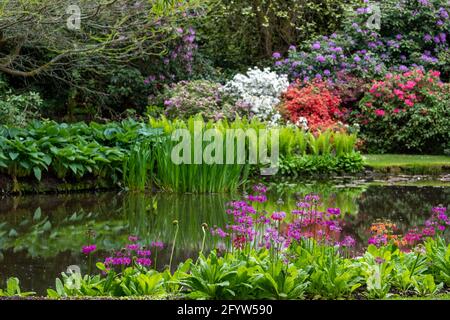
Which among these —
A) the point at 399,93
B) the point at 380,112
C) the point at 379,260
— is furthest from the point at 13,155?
the point at 399,93

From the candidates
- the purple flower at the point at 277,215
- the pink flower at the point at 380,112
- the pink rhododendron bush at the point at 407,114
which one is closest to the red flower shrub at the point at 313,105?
the pink rhododendron bush at the point at 407,114

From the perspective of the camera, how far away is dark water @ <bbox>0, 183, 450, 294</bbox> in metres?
6.69

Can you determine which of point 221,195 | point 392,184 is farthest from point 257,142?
point 392,184

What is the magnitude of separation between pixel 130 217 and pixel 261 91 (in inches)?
260

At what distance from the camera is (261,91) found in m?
14.9

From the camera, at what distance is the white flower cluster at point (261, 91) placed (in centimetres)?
1429

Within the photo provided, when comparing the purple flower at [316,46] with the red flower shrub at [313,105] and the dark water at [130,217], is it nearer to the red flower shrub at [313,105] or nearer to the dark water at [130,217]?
the red flower shrub at [313,105]

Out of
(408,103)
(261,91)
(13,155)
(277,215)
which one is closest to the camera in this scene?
(277,215)

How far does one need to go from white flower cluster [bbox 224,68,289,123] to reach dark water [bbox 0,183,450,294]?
9.56ft

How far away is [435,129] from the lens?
1443cm

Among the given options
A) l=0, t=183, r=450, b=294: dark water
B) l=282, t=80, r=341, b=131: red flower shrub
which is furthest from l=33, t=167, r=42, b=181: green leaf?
l=282, t=80, r=341, b=131: red flower shrub

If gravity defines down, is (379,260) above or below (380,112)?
below

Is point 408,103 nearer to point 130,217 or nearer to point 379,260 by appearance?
point 130,217

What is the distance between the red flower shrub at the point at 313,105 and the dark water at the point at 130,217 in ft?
9.90
